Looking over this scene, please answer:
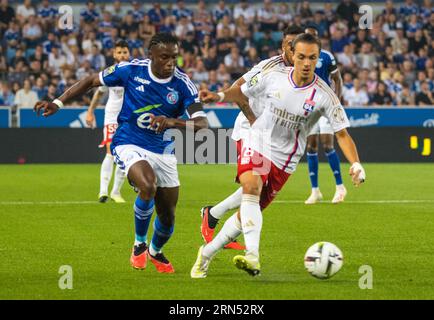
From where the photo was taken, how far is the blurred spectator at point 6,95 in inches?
958

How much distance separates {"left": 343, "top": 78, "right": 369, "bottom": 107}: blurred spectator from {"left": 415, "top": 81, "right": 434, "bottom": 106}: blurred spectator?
1.59 metres

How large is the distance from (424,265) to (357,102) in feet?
54.8

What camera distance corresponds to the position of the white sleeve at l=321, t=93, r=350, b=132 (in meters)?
8.23

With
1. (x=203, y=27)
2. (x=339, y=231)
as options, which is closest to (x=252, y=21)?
(x=203, y=27)

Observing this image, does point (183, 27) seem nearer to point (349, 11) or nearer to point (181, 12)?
point (181, 12)

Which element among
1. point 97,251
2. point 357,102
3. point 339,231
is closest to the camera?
point 97,251

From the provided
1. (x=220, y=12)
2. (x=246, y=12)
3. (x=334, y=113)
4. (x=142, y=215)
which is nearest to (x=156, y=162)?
(x=142, y=215)

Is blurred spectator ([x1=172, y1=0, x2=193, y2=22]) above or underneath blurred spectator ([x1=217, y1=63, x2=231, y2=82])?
above

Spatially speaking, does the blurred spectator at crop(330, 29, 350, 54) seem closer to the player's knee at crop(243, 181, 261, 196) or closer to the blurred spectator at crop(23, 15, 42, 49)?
the blurred spectator at crop(23, 15, 42, 49)

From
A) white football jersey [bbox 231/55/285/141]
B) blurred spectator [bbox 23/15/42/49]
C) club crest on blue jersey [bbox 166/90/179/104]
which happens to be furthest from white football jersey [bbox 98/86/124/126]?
blurred spectator [bbox 23/15/42/49]

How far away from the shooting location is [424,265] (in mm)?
8953

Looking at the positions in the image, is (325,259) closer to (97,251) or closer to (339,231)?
(97,251)

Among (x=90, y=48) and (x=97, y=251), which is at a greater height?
(x=90, y=48)

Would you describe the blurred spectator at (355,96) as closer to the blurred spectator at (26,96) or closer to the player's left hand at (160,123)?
the blurred spectator at (26,96)
